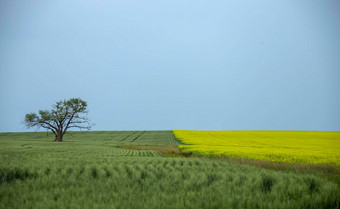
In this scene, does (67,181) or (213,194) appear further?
(67,181)

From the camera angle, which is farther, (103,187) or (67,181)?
(67,181)

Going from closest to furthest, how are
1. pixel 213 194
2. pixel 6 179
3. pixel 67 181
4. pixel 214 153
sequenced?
pixel 213 194, pixel 67 181, pixel 6 179, pixel 214 153

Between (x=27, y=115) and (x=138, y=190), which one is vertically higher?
(x=27, y=115)

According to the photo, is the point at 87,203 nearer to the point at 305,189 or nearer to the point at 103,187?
the point at 103,187

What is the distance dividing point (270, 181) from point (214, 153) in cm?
1301

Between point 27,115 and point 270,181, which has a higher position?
point 27,115

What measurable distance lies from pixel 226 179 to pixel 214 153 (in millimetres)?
13013

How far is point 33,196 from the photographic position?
539 centimetres

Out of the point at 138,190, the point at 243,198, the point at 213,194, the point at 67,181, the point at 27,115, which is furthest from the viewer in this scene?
the point at 27,115

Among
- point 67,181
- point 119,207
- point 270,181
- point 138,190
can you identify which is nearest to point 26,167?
point 67,181

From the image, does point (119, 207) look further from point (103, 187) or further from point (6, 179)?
point (6, 179)

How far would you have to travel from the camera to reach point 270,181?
7402 millimetres

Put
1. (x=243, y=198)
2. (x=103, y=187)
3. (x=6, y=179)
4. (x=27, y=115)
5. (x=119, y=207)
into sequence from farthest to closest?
1. (x=27, y=115)
2. (x=6, y=179)
3. (x=103, y=187)
4. (x=243, y=198)
5. (x=119, y=207)

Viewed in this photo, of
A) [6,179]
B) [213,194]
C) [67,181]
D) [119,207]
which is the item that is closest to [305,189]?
[213,194]
